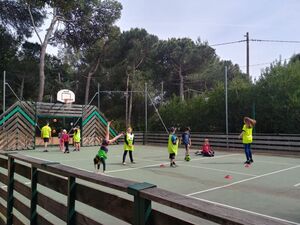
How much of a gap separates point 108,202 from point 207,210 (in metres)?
0.98

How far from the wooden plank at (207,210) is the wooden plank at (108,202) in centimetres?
25

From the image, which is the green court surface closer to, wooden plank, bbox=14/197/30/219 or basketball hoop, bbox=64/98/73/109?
wooden plank, bbox=14/197/30/219

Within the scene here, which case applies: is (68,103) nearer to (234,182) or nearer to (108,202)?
(234,182)

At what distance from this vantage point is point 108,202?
94.0 inches

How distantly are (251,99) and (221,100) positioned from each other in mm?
2076

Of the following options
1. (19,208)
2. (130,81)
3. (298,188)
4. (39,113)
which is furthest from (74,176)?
(130,81)

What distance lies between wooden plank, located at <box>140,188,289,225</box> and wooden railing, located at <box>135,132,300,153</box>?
51.7 ft

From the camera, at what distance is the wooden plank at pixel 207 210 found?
4.72 ft

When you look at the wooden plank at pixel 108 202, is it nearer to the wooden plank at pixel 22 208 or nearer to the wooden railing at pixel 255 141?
the wooden plank at pixel 22 208

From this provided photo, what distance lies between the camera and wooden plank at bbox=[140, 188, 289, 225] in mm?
1439

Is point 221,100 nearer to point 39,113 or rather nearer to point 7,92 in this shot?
point 39,113

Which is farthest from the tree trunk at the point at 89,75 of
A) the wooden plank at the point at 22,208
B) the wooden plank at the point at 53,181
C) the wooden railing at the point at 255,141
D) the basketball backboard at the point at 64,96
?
the wooden plank at the point at 53,181

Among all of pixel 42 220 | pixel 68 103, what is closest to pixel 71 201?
pixel 42 220

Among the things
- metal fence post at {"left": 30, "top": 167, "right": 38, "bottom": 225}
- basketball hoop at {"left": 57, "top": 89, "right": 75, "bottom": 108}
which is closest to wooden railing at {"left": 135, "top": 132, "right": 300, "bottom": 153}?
basketball hoop at {"left": 57, "top": 89, "right": 75, "bottom": 108}
